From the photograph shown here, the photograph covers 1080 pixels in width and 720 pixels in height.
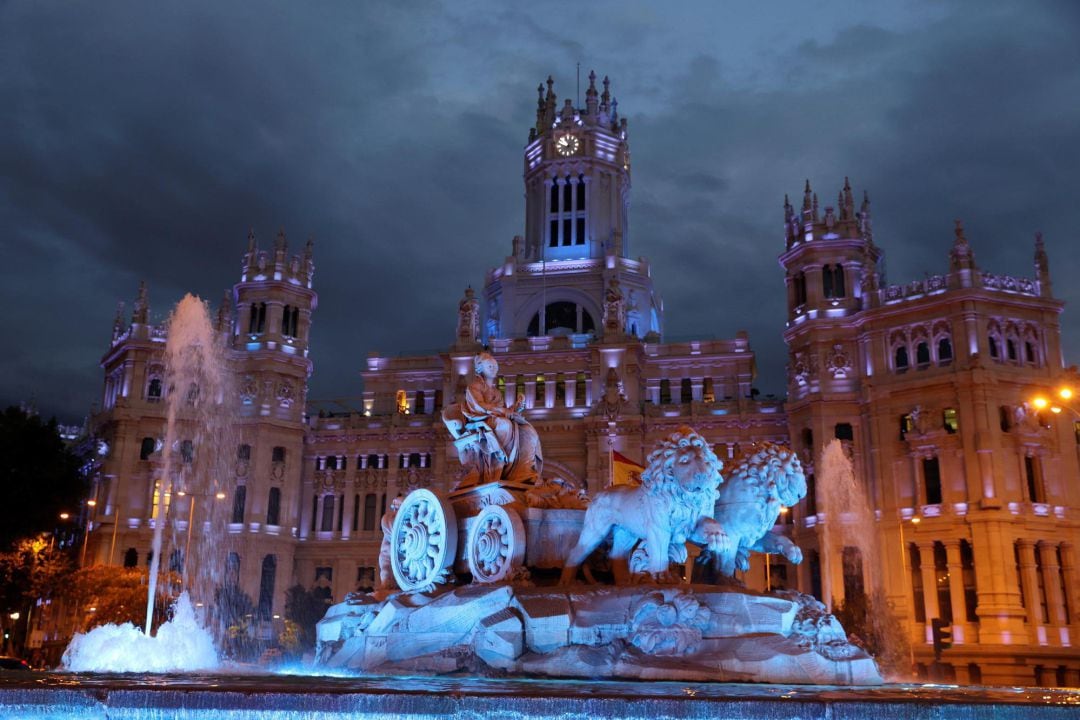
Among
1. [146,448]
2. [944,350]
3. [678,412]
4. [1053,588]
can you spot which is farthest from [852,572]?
[146,448]

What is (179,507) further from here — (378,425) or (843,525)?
(843,525)

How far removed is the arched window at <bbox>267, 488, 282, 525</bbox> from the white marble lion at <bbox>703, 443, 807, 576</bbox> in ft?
173

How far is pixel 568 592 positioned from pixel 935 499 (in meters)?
42.7

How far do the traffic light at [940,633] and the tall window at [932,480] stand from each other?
19.9 feet

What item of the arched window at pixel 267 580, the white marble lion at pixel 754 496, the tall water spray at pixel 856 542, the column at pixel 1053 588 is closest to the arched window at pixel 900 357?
the tall water spray at pixel 856 542

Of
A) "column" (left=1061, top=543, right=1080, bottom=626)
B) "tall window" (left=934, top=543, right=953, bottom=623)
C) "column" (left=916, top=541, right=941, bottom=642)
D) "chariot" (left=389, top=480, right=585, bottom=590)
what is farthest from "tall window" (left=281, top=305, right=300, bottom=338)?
"chariot" (left=389, top=480, right=585, bottom=590)

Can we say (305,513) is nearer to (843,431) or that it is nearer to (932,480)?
(843,431)

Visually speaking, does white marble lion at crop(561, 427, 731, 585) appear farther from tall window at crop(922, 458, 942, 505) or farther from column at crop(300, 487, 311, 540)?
column at crop(300, 487, 311, 540)

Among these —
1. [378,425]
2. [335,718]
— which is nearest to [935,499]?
[378,425]

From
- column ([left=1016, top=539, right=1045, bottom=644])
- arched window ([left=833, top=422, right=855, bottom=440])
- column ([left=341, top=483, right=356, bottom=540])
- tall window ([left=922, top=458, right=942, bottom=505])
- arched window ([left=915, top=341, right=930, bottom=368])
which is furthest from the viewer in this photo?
column ([left=341, top=483, right=356, bottom=540])

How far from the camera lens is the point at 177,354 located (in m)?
60.1

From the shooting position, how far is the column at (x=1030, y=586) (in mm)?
44062

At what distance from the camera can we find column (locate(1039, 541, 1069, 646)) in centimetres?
4475

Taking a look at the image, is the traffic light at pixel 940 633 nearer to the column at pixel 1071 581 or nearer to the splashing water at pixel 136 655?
the column at pixel 1071 581
